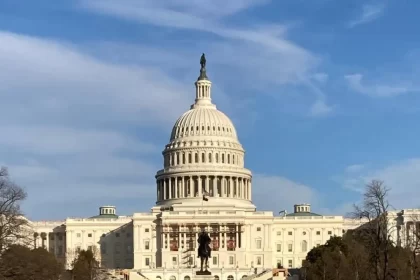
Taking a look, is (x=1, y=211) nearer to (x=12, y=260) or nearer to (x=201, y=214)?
(x=12, y=260)

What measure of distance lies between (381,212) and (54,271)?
184 ft

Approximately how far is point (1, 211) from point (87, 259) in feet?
242

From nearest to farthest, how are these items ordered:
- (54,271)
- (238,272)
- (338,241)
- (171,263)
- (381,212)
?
(381,212)
(54,271)
(338,241)
(238,272)
(171,263)

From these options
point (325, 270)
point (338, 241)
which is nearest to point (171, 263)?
point (338, 241)

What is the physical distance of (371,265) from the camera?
312 ft

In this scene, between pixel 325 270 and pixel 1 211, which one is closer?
pixel 1 211

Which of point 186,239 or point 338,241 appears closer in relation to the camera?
point 338,241

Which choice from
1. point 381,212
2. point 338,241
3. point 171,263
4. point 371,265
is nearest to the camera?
point 381,212

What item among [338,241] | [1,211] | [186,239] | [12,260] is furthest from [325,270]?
[186,239]

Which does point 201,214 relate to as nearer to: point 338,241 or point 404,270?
point 338,241

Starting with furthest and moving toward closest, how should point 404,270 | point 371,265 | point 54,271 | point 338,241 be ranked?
point 338,241 < point 54,271 < point 404,270 < point 371,265

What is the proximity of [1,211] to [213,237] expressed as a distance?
11527 cm

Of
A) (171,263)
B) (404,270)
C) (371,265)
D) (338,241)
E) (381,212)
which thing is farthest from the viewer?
(171,263)

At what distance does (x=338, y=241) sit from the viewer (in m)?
154
